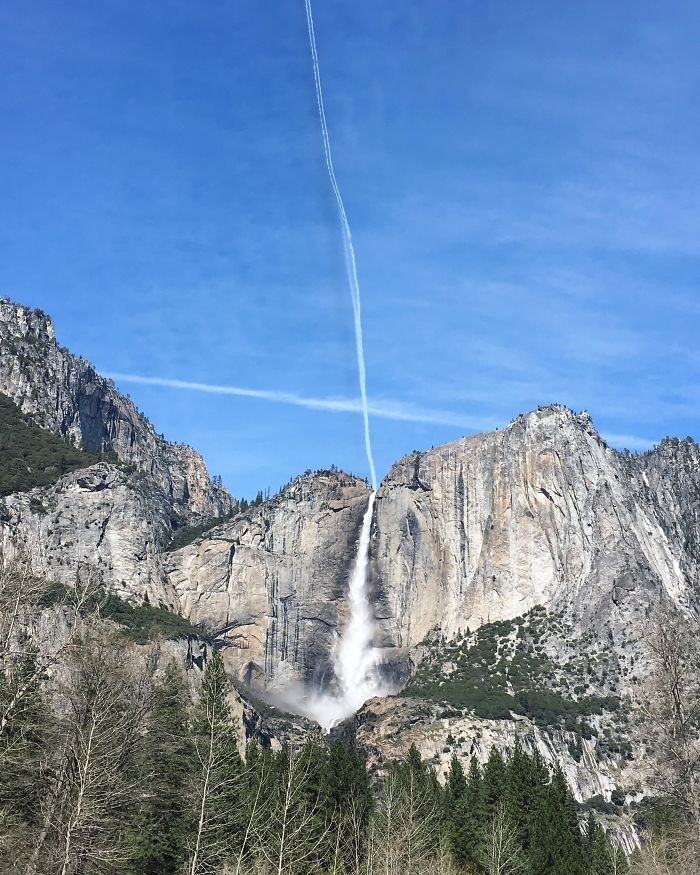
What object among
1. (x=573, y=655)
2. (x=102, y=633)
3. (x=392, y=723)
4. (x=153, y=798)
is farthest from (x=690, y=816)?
(x=573, y=655)

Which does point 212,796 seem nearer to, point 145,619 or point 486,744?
point 486,744

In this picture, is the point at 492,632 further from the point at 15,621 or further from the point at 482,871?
the point at 15,621

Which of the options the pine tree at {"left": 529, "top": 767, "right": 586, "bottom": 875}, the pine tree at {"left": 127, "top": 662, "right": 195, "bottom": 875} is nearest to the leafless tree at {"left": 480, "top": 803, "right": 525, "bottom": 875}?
the pine tree at {"left": 529, "top": 767, "right": 586, "bottom": 875}

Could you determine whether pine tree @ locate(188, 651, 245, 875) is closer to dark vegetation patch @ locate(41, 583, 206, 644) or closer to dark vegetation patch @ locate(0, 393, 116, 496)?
dark vegetation patch @ locate(41, 583, 206, 644)

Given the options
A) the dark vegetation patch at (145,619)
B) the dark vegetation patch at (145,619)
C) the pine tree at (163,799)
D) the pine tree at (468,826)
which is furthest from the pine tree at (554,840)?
the dark vegetation patch at (145,619)

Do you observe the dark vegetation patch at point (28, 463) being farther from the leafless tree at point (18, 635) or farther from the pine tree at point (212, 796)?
the leafless tree at point (18, 635)

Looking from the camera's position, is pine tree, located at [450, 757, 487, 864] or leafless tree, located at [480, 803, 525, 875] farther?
pine tree, located at [450, 757, 487, 864]

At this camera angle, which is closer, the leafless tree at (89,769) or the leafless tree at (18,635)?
the leafless tree at (18,635)

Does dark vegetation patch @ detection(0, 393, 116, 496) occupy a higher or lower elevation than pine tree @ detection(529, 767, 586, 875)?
higher

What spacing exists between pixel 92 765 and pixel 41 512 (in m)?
147

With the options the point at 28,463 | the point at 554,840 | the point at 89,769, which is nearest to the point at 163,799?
the point at 89,769

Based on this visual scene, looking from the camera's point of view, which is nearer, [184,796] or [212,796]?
[212,796]

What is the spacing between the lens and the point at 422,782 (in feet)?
284

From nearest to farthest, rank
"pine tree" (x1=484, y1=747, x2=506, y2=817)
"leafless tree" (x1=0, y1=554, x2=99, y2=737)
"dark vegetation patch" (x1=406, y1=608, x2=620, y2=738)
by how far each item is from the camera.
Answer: "leafless tree" (x1=0, y1=554, x2=99, y2=737), "pine tree" (x1=484, y1=747, x2=506, y2=817), "dark vegetation patch" (x1=406, y1=608, x2=620, y2=738)
